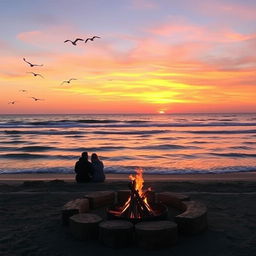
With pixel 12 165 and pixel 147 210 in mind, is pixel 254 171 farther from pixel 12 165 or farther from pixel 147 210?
pixel 12 165

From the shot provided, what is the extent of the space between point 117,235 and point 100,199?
2520mm

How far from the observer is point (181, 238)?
6602 mm

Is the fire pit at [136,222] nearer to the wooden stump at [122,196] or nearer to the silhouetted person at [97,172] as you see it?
the wooden stump at [122,196]

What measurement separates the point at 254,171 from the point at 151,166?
15.8 ft

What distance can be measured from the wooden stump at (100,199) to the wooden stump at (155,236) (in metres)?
2.51

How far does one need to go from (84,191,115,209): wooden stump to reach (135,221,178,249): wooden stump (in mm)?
2512

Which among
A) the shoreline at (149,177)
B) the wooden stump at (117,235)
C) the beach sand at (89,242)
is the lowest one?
the shoreline at (149,177)

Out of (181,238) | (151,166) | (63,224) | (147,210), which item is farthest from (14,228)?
(151,166)

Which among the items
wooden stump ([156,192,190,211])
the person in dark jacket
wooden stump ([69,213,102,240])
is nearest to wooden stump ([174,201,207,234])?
wooden stump ([156,192,190,211])

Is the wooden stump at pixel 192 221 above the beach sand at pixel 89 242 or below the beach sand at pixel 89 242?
above

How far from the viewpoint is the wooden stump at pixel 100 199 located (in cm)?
859

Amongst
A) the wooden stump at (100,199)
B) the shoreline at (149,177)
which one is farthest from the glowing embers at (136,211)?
the shoreline at (149,177)

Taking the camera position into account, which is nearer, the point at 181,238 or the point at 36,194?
the point at 181,238

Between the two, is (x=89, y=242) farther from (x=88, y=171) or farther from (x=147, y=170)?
(x=147, y=170)
